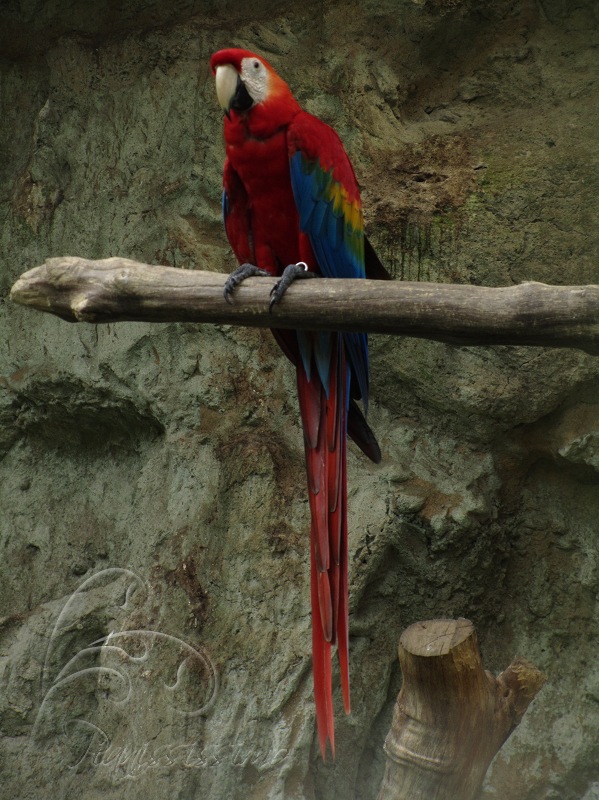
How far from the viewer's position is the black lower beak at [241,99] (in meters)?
1.92

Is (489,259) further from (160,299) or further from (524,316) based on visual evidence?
(160,299)

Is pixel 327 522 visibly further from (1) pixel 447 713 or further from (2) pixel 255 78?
(2) pixel 255 78

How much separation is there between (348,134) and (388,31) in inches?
15.5

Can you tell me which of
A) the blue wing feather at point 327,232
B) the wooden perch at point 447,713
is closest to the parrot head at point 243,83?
the blue wing feather at point 327,232

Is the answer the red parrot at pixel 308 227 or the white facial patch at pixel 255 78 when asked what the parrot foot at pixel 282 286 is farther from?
the white facial patch at pixel 255 78

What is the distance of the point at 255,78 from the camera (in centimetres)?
194

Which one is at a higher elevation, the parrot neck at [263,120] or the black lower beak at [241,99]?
the black lower beak at [241,99]

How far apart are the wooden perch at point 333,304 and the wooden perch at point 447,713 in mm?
581

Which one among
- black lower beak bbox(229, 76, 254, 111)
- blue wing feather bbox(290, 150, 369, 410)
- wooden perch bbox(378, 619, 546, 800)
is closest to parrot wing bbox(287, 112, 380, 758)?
blue wing feather bbox(290, 150, 369, 410)

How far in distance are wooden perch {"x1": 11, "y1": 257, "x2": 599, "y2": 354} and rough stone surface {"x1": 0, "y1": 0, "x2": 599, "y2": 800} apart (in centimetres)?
96

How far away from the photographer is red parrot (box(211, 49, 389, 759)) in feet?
6.25

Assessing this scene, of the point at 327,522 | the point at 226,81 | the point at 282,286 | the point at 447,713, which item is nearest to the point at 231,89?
the point at 226,81

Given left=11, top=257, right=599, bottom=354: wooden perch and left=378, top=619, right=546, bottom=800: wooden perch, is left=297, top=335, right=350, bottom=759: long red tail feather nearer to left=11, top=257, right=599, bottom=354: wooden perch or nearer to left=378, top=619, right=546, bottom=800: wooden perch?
left=378, top=619, right=546, bottom=800: wooden perch

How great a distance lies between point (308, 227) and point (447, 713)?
111 cm
